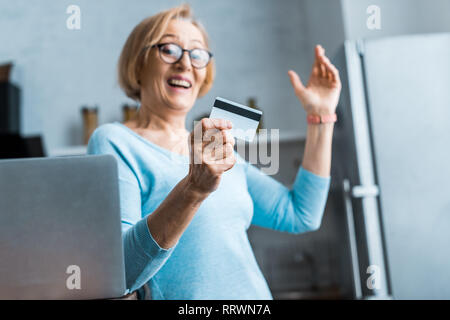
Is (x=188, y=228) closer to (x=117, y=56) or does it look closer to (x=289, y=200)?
(x=289, y=200)

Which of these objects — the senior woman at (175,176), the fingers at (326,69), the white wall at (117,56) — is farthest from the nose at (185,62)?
the white wall at (117,56)

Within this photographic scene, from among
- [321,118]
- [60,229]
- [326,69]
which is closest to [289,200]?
[321,118]

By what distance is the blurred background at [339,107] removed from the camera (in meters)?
1.78

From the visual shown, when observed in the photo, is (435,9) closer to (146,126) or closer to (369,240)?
(369,240)

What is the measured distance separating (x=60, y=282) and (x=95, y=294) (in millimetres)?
50

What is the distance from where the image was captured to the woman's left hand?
113 cm

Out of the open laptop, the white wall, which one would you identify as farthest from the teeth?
the white wall

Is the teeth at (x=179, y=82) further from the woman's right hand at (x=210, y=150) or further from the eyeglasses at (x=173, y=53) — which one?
the woman's right hand at (x=210, y=150)

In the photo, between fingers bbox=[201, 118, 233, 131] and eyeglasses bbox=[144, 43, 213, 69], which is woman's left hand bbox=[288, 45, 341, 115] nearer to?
eyeglasses bbox=[144, 43, 213, 69]

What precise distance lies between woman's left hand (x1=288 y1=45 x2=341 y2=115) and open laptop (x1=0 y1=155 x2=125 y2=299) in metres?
0.61

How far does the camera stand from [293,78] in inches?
45.5

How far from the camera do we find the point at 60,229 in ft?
2.13

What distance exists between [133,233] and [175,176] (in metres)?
Result: 0.17
